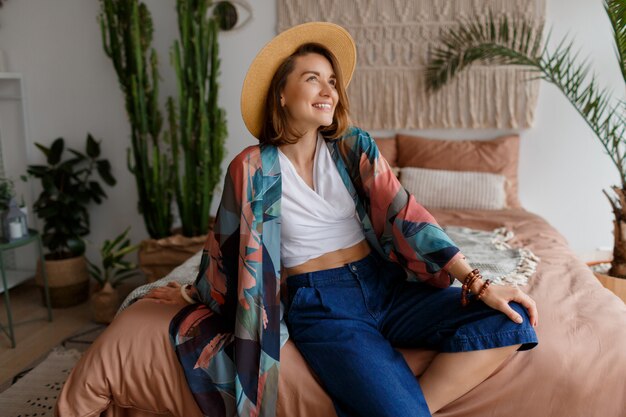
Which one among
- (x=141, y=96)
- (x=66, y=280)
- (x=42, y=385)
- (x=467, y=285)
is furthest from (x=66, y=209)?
(x=467, y=285)

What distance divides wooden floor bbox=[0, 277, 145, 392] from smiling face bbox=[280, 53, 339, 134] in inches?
71.2

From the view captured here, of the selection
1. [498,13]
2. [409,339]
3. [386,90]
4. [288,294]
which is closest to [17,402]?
[288,294]

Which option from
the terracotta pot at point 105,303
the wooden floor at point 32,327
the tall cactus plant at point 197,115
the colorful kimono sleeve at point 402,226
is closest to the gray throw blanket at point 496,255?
the colorful kimono sleeve at point 402,226

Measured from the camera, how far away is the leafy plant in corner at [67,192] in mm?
3311

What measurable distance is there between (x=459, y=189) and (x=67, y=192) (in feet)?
8.07

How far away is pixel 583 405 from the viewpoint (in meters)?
1.33

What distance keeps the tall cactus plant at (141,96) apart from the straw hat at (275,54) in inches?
65.4

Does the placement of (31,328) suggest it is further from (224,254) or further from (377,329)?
(377,329)

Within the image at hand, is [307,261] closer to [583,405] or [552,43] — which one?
[583,405]

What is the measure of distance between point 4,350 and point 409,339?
2211 mm

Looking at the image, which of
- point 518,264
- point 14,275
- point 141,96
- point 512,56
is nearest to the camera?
point 518,264

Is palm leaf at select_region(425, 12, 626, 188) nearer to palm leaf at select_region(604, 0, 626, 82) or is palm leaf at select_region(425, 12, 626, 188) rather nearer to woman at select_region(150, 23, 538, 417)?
palm leaf at select_region(604, 0, 626, 82)

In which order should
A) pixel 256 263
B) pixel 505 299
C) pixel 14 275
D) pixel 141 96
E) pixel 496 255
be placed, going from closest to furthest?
pixel 505 299, pixel 256 263, pixel 496 255, pixel 141 96, pixel 14 275

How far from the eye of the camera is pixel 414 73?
3357 mm
